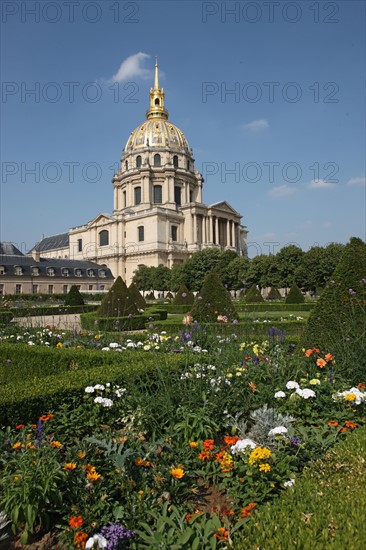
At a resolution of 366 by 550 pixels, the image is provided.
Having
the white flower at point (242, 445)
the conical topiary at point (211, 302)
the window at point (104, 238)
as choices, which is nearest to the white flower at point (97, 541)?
the white flower at point (242, 445)

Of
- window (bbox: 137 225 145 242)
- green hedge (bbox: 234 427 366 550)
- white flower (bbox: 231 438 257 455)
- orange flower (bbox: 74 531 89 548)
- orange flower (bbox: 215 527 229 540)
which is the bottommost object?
orange flower (bbox: 74 531 89 548)

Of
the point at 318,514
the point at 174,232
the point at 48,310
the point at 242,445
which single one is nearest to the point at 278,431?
the point at 242,445

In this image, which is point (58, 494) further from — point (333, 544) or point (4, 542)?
point (333, 544)

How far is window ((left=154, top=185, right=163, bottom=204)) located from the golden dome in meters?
8.09

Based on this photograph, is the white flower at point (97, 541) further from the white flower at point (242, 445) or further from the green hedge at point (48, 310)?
the green hedge at point (48, 310)

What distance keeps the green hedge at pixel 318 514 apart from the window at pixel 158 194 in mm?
76255

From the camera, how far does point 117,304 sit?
58.5 ft

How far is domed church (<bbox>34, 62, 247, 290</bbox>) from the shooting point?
70.4 meters

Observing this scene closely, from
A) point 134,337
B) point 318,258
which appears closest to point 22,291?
point 318,258

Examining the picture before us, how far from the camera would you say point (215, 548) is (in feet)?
7.91

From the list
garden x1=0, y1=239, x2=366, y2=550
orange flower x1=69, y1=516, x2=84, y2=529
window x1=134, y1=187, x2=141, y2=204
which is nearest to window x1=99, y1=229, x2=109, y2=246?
window x1=134, y1=187, x2=141, y2=204

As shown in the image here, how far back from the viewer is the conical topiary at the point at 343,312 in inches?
226

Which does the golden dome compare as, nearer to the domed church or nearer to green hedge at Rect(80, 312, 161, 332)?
the domed church

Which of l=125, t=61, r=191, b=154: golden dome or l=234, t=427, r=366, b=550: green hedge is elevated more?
l=125, t=61, r=191, b=154: golden dome
